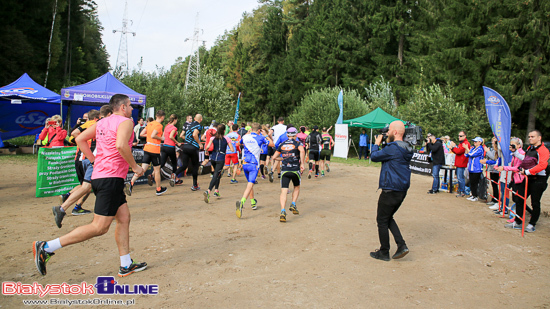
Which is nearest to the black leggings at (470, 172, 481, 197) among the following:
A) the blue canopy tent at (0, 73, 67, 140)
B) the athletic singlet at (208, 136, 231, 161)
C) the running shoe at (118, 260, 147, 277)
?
the athletic singlet at (208, 136, 231, 161)

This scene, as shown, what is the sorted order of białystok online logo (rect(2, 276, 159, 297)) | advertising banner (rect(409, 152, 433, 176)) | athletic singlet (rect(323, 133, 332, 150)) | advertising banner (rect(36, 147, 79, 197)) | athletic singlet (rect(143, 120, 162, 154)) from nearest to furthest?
białystok online logo (rect(2, 276, 159, 297)) → advertising banner (rect(36, 147, 79, 197)) → athletic singlet (rect(143, 120, 162, 154)) → athletic singlet (rect(323, 133, 332, 150)) → advertising banner (rect(409, 152, 433, 176))

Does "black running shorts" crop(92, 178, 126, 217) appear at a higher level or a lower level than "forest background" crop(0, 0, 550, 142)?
lower

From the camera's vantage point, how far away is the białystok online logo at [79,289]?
12.6 feet

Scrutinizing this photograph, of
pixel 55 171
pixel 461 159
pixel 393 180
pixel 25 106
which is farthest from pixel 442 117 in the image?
pixel 25 106

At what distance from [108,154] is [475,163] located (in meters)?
9.31

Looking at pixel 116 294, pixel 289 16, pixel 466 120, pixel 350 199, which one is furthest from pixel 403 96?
pixel 116 294

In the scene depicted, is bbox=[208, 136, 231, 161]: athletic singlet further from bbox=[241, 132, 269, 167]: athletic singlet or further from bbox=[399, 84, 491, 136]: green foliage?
bbox=[399, 84, 491, 136]: green foliage

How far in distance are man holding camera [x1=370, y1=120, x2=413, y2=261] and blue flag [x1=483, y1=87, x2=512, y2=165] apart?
13.8 feet

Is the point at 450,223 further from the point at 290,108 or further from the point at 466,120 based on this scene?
the point at 290,108

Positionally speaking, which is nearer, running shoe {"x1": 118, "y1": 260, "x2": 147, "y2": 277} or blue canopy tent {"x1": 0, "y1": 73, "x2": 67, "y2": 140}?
running shoe {"x1": 118, "y1": 260, "x2": 147, "y2": 277}

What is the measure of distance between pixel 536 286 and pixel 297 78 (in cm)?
4399

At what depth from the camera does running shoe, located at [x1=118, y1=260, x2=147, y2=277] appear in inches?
168

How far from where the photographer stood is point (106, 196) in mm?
4020

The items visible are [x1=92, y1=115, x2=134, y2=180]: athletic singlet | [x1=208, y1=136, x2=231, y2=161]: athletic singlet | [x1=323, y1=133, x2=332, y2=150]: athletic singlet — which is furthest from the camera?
[x1=323, y1=133, x2=332, y2=150]: athletic singlet
